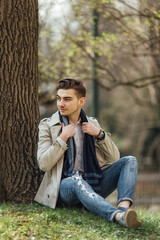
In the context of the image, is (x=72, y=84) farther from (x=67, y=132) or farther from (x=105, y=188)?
(x=105, y=188)

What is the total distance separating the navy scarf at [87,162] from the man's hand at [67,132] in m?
0.15

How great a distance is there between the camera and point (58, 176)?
4.14 metres

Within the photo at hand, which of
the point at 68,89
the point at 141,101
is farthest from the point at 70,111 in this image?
the point at 141,101

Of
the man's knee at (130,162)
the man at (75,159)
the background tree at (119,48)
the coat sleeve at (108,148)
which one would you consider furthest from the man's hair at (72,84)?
the background tree at (119,48)

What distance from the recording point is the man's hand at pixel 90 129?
4254 mm

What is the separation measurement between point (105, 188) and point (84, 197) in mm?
552

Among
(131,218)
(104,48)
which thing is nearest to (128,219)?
(131,218)

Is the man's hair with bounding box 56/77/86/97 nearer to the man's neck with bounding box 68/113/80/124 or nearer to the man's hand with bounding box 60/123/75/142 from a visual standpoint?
the man's neck with bounding box 68/113/80/124

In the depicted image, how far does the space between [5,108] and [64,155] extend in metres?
0.90

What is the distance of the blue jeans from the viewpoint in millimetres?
3797

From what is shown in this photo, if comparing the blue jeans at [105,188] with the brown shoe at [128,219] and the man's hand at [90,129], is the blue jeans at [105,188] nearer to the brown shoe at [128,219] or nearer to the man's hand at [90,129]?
the brown shoe at [128,219]

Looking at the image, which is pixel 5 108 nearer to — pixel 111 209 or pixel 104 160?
pixel 104 160

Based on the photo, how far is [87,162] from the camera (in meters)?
Answer: 4.26

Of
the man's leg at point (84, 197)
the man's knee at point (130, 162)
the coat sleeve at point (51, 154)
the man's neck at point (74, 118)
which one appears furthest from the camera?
the man's neck at point (74, 118)
